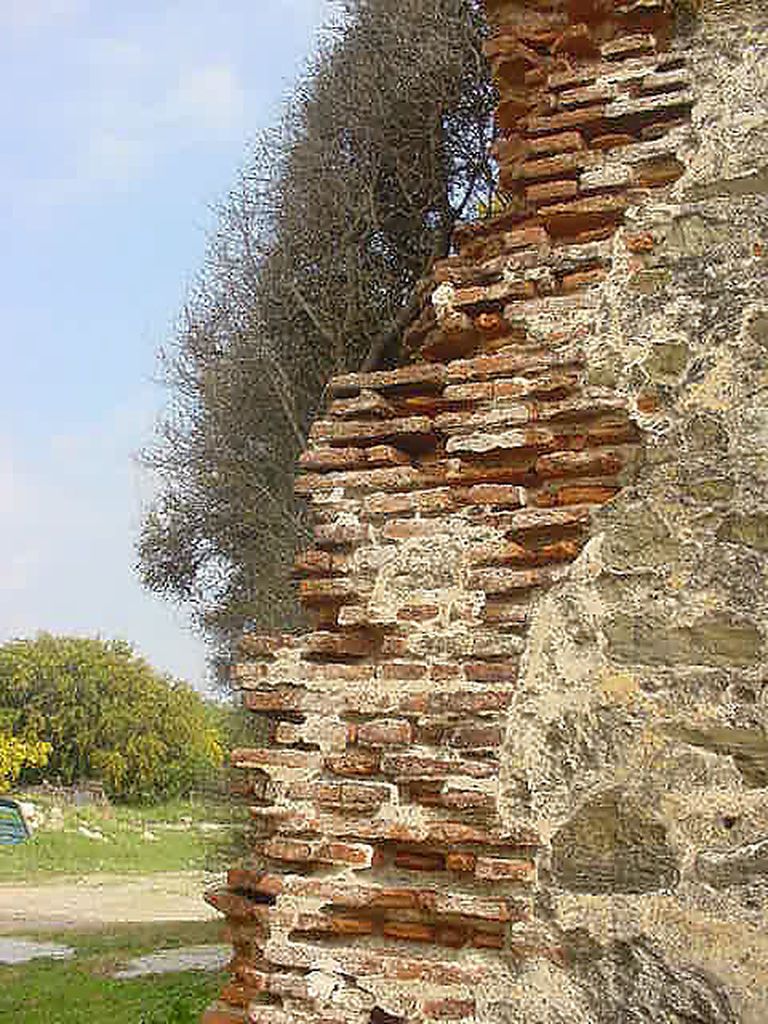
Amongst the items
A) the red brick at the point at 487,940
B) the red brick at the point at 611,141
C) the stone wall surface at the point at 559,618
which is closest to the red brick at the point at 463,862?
the stone wall surface at the point at 559,618

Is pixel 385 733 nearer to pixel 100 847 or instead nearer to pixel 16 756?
pixel 100 847

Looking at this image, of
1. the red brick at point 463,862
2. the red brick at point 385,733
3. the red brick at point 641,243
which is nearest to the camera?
the red brick at point 463,862

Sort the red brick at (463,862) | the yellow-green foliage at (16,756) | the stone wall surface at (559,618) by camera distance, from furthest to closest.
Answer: the yellow-green foliage at (16,756) → the red brick at (463,862) → the stone wall surface at (559,618)

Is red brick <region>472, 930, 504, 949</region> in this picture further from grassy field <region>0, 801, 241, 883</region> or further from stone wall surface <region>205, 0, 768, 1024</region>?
grassy field <region>0, 801, 241, 883</region>

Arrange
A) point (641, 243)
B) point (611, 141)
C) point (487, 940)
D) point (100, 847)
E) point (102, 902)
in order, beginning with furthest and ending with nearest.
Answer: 1. point (100, 847)
2. point (102, 902)
3. point (611, 141)
4. point (641, 243)
5. point (487, 940)

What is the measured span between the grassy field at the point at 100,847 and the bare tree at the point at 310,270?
12969mm

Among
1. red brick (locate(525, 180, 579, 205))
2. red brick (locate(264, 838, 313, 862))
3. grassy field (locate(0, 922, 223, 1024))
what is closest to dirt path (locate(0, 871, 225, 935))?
grassy field (locate(0, 922, 223, 1024))

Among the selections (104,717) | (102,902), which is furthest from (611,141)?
(104,717)

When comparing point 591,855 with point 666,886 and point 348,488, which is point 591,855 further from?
point 348,488

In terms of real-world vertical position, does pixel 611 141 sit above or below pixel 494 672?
above

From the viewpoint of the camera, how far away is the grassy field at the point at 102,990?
753 centimetres

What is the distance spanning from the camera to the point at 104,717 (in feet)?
105

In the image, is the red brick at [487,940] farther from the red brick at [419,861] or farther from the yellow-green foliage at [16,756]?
the yellow-green foliage at [16,756]

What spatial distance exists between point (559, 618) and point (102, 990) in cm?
684
